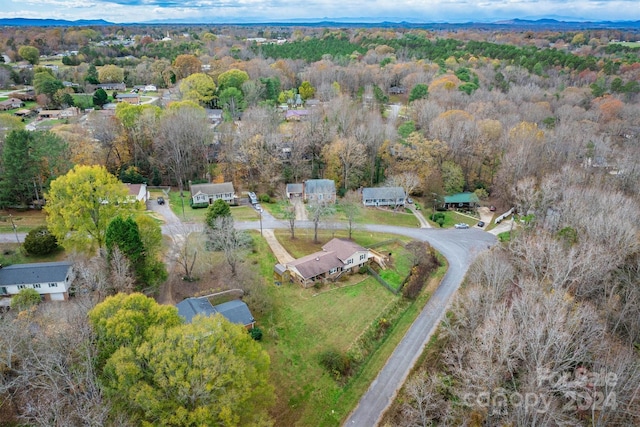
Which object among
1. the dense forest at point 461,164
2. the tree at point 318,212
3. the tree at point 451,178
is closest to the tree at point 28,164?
the dense forest at point 461,164

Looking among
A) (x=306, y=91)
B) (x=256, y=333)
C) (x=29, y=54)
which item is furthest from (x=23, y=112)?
(x=256, y=333)

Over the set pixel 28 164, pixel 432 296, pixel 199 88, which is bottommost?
pixel 432 296

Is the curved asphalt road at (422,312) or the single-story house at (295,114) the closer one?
the curved asphalt road at (422,312)

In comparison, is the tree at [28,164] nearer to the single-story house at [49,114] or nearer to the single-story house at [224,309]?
the single-story house at [224,309]

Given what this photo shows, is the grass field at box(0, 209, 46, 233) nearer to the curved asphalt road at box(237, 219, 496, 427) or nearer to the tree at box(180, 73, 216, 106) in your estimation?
the curved asphalt road at box(237, 219, 496, 427)

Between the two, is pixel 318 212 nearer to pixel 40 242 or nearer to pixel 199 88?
pixel 40 242
